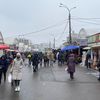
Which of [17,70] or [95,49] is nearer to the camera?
[17,70]

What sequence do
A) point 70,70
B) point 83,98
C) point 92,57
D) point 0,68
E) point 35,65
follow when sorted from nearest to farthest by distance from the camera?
point 83,98
point 0,68
point 70,70
point 35,65
point 92,57

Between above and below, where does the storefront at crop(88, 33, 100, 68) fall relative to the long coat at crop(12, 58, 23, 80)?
above

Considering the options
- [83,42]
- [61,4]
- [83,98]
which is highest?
[61,4]

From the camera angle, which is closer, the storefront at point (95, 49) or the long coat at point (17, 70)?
the long coat at point (17, 70)

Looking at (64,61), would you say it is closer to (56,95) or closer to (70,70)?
(70,70)

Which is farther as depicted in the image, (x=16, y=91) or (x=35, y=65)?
(x=35, y=65)

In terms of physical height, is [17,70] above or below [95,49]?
below

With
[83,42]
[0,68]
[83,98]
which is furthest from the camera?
[83,42]

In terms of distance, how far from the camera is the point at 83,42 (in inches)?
1987

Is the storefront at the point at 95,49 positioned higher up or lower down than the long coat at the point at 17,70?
higher up

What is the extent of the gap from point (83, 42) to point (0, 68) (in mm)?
33687

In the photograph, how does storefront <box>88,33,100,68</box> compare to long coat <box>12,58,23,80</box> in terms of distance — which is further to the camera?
storefront <box>88,33,100,68</box>

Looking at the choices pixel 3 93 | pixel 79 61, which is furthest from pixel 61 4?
pixel 3 93

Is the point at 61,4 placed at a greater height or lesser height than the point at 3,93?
greater
